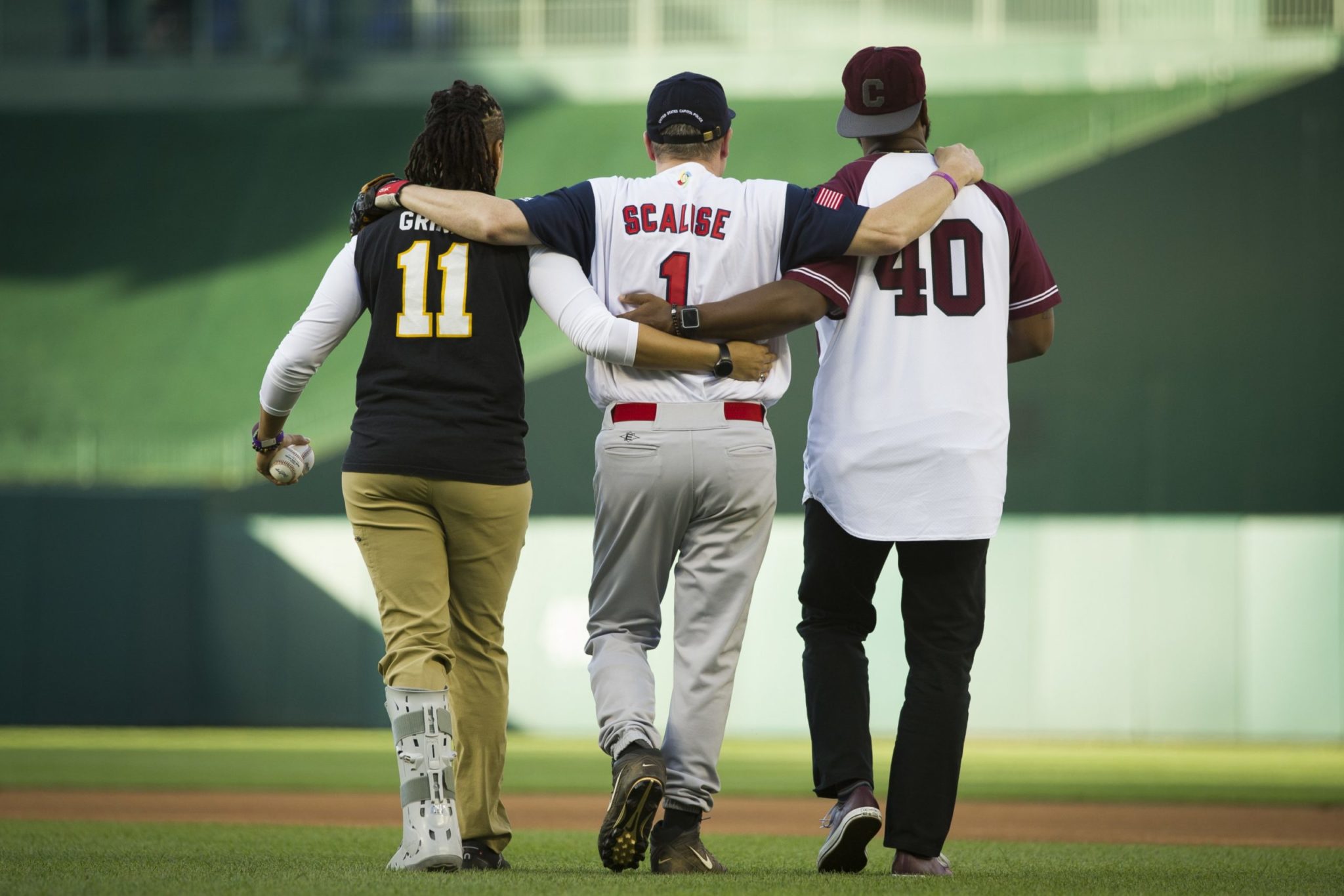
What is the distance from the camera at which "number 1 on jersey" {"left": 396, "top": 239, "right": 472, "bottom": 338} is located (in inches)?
143

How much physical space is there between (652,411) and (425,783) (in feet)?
3.20

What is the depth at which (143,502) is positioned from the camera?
14547 mm

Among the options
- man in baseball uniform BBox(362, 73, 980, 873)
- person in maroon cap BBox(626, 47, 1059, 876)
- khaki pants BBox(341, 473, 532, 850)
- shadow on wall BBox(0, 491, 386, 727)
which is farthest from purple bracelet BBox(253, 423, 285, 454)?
shadow on wall BBox(0, 491, 386, 727)

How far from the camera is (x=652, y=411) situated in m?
3.67

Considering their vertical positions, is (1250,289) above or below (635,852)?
above

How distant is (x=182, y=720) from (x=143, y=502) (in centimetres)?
202

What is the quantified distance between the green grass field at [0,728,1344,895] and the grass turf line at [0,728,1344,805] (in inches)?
1.3

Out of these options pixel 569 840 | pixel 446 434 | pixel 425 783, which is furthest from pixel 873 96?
pixel 569 840

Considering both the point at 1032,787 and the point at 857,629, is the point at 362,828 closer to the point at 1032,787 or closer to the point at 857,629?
the point at 857,629

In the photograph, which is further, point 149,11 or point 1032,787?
point 149,11

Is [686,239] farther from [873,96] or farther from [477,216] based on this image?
[873,96]

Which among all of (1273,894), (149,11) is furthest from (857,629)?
(149,11)

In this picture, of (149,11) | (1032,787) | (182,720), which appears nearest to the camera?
(1032,787)

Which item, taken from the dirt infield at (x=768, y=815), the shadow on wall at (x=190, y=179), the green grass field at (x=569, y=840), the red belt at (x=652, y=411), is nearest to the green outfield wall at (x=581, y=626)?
the green grass field at (x=569, y=840)
